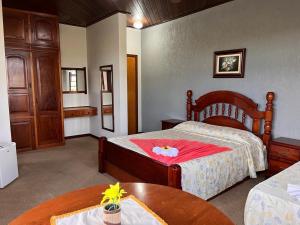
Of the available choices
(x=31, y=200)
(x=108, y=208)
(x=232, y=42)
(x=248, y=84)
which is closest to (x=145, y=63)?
(x=232, y=42)

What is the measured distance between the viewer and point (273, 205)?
1660mm

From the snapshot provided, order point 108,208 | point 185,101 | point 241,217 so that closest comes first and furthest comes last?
point 108,208
point 241,217
point 185,101

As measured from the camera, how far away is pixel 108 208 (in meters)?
1.14

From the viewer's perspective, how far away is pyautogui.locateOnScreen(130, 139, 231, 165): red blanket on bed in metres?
2.61

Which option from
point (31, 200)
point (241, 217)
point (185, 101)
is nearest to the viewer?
point (241, 217)

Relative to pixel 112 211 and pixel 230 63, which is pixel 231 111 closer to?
pixel 230 63

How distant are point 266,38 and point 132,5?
88.4 inches

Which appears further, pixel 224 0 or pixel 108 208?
pixel 224 0

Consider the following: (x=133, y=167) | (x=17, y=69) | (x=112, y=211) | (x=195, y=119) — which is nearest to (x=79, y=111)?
(x=17, y=69)

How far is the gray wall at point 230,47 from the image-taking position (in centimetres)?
322

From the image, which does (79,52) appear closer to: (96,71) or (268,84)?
(96,71)

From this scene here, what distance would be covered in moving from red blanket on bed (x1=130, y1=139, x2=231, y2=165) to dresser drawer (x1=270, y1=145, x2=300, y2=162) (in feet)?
2.19

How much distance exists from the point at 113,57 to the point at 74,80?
1.41 meters

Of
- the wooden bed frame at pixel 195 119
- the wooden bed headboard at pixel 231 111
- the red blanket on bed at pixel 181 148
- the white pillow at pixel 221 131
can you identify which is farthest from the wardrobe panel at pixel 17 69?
the wooden bed headboard at pixel 231 111
